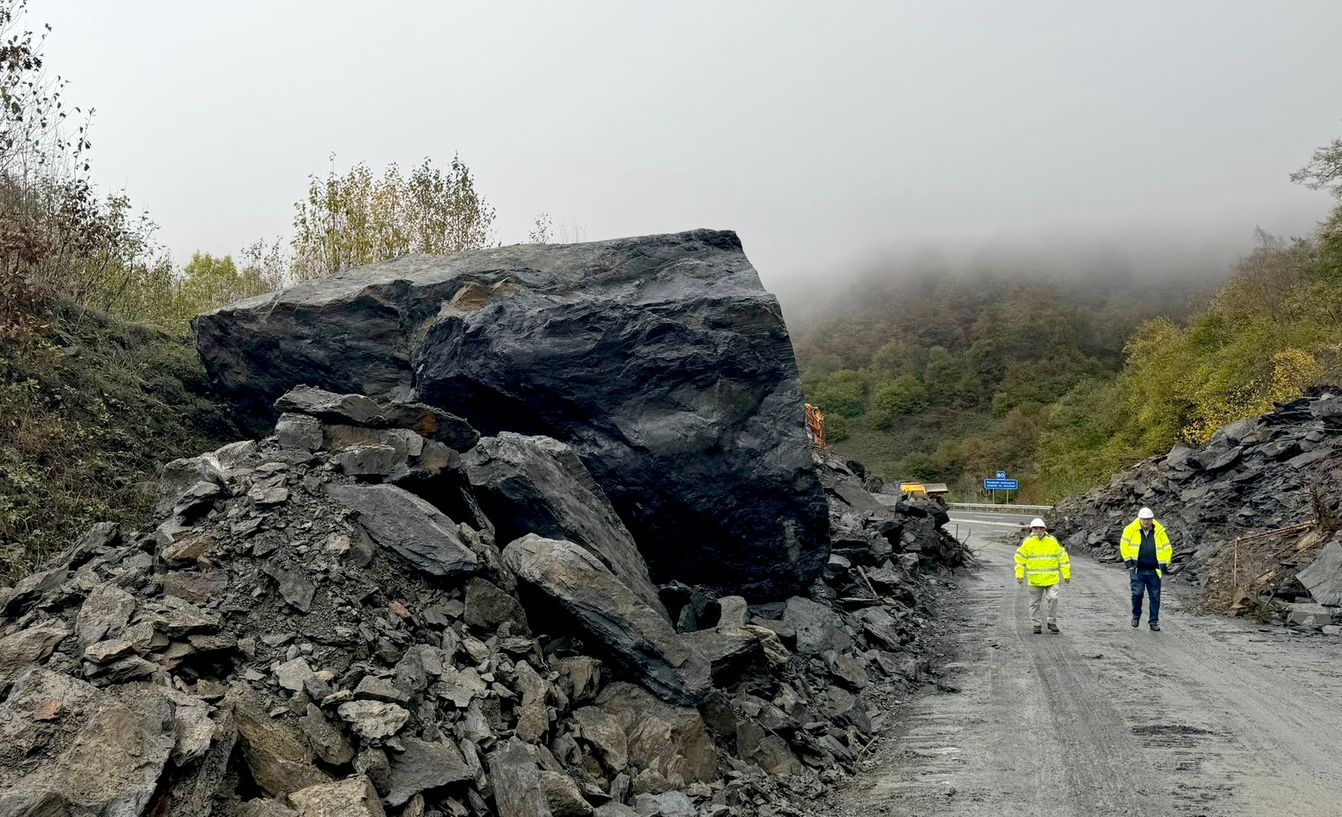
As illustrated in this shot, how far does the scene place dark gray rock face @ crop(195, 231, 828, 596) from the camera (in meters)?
10.4

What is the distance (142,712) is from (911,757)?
19.1 feet

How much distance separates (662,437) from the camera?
10.3 metres

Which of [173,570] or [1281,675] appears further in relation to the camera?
[1281,675]

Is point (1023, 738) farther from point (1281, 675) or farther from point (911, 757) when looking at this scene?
point (1281, 675)

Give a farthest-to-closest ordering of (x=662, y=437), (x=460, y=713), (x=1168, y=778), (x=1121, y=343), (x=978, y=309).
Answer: (x=978, y=309), (x=1121, y=343), (x=662, y=437), (x=1168, y=778), (x=460, y=713)

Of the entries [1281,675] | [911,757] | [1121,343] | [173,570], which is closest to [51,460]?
[173,570]

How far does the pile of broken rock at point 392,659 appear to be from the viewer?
435 centimetres

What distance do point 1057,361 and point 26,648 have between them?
6928 centimetres

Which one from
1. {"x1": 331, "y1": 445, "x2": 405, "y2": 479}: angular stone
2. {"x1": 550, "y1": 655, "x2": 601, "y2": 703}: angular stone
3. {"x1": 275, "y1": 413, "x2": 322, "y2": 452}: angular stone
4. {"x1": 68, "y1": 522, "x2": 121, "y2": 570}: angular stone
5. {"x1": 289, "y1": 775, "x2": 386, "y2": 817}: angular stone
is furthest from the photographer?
{"x1": 275, "y1": 413, "x2": 322, "y2": 452}: angular stone

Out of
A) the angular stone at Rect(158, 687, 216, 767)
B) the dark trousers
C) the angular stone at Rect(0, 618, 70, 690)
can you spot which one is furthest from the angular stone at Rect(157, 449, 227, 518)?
the dark trousers

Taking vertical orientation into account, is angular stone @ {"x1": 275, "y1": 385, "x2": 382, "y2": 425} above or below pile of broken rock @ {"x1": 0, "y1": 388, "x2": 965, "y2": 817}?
above

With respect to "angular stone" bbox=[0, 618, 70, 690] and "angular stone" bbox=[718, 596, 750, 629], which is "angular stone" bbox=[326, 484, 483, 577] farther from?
"angular stone" bbox=[718, 596, 750, 629]

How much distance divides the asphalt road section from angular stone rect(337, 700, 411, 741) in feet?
11.1

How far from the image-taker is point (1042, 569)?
40.1ft
